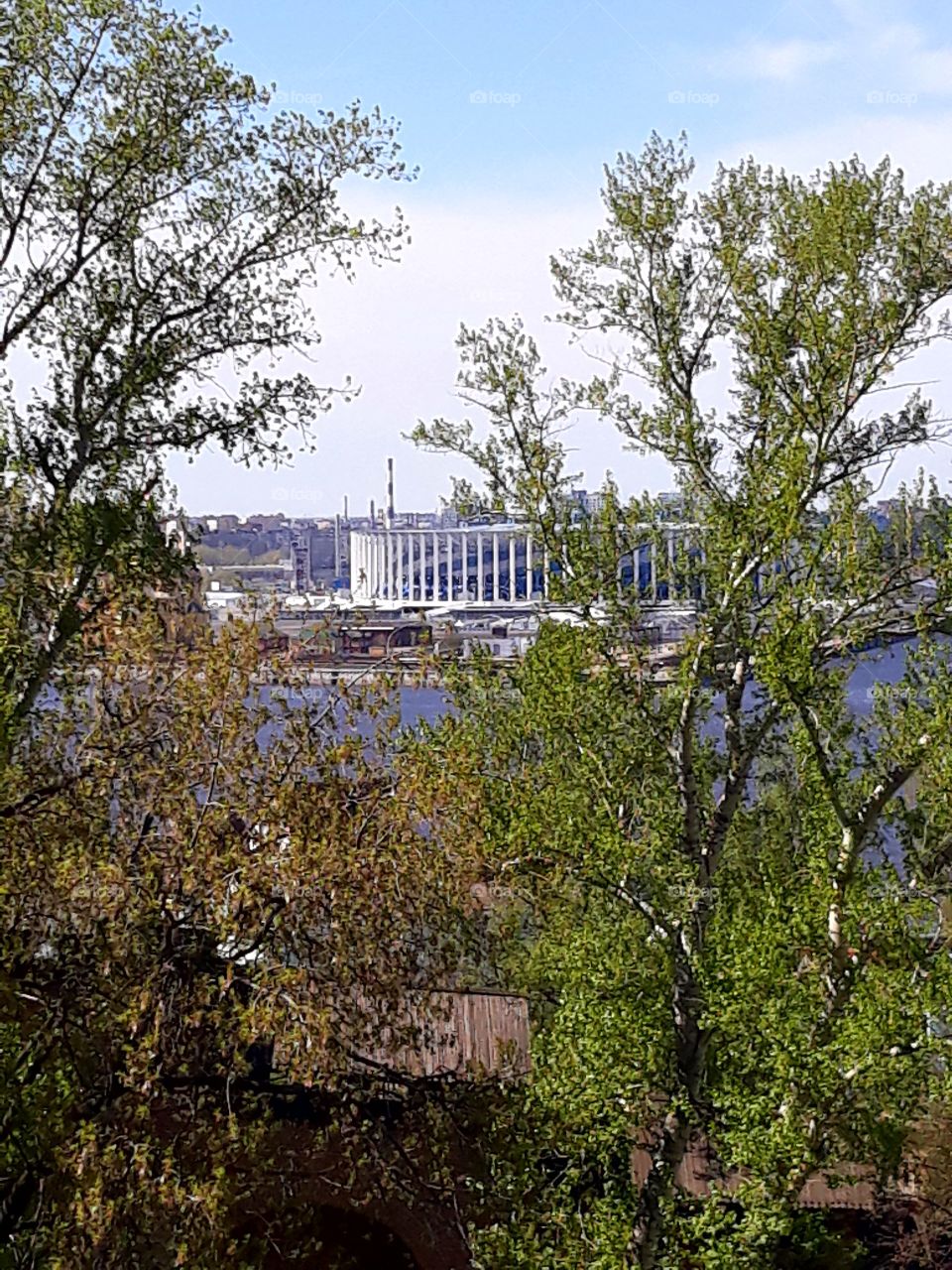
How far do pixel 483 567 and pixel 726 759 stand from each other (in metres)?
2.40

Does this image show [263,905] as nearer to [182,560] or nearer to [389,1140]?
[389,1140]

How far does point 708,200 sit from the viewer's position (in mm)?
7172

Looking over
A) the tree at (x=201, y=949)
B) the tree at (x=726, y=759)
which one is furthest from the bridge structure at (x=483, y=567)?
the tree at (x=201, y=949)

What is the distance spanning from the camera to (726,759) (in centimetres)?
719

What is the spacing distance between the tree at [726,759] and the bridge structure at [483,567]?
0.05 meters

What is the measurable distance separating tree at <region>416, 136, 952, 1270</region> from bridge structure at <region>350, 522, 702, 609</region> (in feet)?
0.16

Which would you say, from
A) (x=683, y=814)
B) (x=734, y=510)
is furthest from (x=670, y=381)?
(x=683, y=814)

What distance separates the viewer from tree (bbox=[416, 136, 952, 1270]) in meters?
5.88

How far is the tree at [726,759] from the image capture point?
5883 mm

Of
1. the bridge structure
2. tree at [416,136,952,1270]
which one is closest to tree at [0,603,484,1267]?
tree at [416,136,952,1270]

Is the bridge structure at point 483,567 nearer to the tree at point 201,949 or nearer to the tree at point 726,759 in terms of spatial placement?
the tree at point 726,759

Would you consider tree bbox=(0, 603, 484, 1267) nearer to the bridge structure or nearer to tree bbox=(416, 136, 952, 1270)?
tree bbox=(416, 136, 952, 1270)

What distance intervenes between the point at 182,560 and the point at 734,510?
8.95 ft

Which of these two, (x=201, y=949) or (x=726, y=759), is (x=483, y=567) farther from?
(x=201, y=949)
